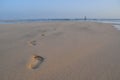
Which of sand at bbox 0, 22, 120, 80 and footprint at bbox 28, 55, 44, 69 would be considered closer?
sand at bbox 0, 22, 120, 80

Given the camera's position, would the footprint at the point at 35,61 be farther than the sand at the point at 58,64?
Yes

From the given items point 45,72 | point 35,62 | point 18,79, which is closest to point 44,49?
point 35,62

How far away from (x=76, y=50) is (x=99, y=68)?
157 centimetres

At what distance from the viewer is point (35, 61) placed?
4590mm

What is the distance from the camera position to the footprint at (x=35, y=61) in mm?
4285

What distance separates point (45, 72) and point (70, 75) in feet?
1.57

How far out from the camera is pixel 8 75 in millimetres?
3729

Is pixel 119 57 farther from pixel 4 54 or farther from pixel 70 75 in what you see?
pixel 4 54

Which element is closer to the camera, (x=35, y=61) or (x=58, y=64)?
(x=58, y=64)

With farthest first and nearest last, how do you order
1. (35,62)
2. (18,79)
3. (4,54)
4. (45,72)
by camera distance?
1. (4,54)
2. (35,62)
3. (45,72)
4. (18,79)

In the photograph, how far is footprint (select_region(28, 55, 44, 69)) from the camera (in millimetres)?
4285

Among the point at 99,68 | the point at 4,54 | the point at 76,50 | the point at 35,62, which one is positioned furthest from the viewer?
the point at 76,50

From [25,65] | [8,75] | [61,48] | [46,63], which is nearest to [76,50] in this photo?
[61,48]

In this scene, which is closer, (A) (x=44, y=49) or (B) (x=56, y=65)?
(B) (x=56, y=65)
